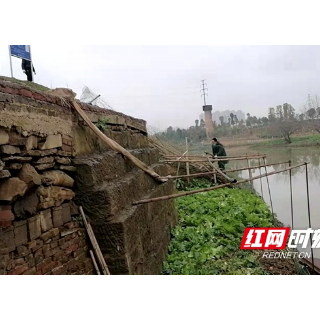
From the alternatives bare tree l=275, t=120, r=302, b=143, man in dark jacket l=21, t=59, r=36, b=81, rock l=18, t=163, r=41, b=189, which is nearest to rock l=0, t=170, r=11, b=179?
rock l=18, t=163, r=41, b=189

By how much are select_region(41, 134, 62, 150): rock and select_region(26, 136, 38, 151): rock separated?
3.9 inches

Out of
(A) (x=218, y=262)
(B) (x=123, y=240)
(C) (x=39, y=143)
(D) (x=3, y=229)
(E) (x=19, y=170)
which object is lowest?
(A) (x=218, y=262)

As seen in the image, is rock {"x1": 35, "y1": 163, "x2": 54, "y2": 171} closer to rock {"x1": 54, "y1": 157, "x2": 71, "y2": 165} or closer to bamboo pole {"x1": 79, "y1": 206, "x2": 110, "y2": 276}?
rock {"x1": 54, "y1": 157, "x2": 71, "y2": 165}

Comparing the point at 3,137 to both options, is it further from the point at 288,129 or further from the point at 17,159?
the point at 288,129

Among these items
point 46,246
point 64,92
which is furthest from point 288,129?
point 46,246

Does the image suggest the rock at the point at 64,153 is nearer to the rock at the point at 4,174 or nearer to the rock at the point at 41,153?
the rock at the point at 41,153

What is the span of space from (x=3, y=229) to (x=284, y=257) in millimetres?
4474

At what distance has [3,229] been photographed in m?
1.90

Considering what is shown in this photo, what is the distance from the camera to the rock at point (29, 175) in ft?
6.79

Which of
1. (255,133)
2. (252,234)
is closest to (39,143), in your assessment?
(252,234)

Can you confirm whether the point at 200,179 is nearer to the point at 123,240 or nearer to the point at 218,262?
the point at 218,262

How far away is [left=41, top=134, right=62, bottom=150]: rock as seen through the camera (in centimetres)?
241

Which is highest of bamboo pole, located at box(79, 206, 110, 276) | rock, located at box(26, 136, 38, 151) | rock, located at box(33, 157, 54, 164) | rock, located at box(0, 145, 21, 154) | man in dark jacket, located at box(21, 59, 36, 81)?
man in dark jacket, located at box(21, 59, 36, 81)

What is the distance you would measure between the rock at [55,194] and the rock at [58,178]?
40 mm
